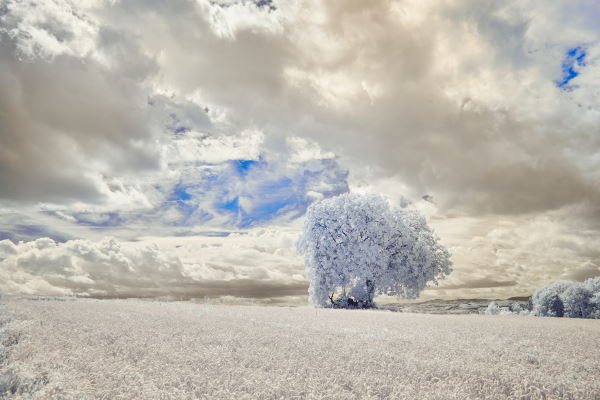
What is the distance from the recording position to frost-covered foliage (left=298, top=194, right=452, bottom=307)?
2917cm

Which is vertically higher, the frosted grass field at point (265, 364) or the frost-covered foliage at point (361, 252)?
the frost-covered foliage at point (361, 252)

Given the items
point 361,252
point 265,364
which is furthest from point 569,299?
point 265,364

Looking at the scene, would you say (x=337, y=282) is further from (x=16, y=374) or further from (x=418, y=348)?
(x=16, y=374)

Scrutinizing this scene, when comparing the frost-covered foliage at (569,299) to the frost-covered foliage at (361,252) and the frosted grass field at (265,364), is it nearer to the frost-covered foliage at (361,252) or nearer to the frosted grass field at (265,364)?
the frost-covered foliage at (361,252)

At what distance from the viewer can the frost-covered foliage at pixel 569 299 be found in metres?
28.5

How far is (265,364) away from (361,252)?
2447 cm

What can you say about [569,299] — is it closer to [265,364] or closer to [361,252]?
[361,252]

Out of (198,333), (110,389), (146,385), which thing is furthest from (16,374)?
(198,333)

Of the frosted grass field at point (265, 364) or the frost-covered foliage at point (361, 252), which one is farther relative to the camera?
the frost-covered foliage at point (361, 252)

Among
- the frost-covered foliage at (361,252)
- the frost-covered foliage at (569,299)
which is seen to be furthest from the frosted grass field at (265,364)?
the frost-covered foliage at (569,299)

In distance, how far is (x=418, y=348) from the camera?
273 inches

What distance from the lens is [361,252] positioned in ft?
95.0

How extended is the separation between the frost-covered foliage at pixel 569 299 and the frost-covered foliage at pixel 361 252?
9311mm

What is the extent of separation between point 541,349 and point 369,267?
2146cm
